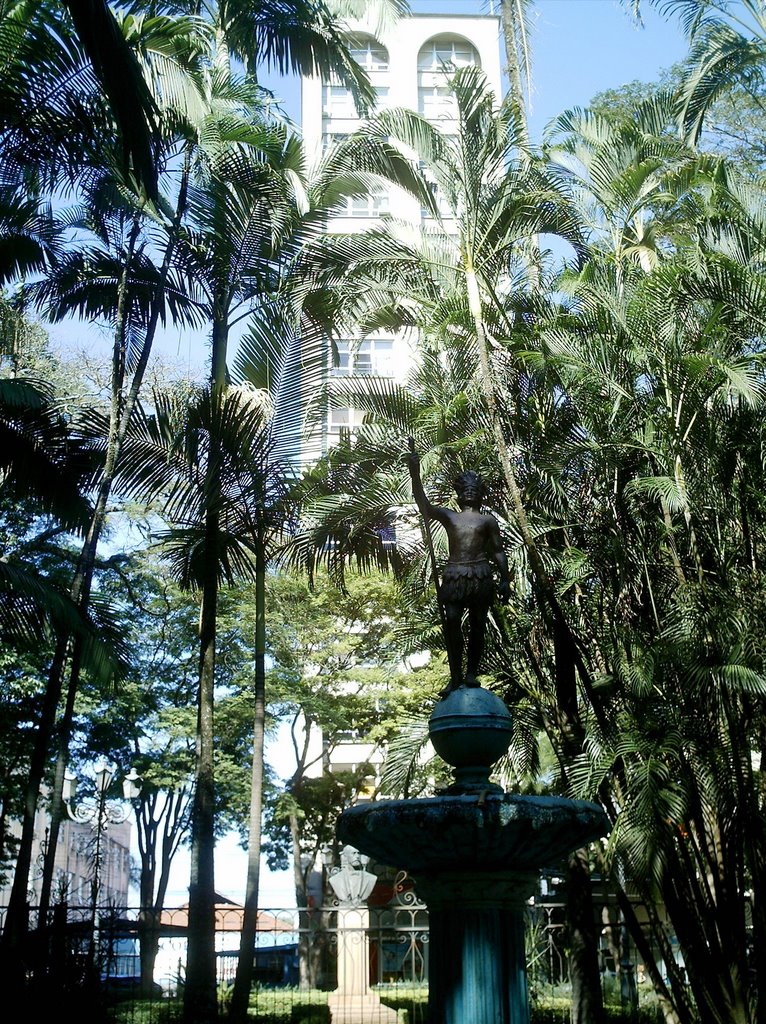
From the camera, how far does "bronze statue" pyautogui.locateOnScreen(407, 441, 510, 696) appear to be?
6.87m

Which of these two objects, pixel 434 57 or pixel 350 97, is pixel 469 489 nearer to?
pixel 350 97

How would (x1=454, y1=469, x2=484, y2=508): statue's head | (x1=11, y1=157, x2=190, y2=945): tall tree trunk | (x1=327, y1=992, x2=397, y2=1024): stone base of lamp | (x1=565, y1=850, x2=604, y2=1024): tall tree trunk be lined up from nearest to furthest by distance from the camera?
(x1=454, y1=469, x2=484, y2=508): statue's head < (x1=565, y1=850, x2=604, y2=1024): tall tree trunk < (x1=11, y1=157, x2=190, y2=945): tall tree trunk < (x1=327, y1=992, x2=397, y2=1024): stone base of lamp

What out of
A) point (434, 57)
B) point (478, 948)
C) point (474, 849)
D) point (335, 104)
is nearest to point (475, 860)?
point (474, 849)

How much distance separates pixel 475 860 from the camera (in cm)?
584

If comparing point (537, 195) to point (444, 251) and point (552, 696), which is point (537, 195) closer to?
point (444, 251)

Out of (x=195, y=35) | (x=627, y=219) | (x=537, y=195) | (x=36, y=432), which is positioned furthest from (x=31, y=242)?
(x=627, y=219)

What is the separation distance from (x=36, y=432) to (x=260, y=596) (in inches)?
124

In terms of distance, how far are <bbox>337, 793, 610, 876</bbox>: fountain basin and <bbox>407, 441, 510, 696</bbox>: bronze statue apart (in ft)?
3.85

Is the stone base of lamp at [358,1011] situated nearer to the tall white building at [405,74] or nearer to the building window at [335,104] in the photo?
the tall white building at [405,74]

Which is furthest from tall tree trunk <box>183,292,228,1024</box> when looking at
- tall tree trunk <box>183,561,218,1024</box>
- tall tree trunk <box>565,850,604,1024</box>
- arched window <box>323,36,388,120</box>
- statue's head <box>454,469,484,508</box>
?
arched window <box>323,36,388,120</box>

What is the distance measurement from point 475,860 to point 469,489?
248cm

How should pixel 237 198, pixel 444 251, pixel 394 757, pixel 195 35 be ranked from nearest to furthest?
pixel 394 757, pixel 444 251, pixel 237 198, pixel 195 35

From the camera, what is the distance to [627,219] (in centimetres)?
1180

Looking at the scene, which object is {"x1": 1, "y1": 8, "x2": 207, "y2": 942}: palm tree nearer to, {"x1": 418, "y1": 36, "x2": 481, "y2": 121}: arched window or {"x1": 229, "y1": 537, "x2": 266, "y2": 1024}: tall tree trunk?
{"x1": 229, "y1": 537, "x2": 266, "y2": 1024}: tall tree trunk
